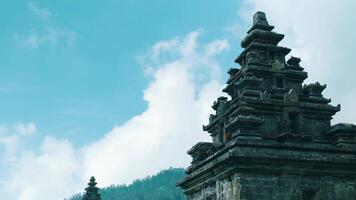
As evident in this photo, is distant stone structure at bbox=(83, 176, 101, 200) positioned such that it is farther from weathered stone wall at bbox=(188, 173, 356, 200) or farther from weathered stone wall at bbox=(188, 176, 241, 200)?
weathered stone wall at bbox=(188, 173, 356, 200)

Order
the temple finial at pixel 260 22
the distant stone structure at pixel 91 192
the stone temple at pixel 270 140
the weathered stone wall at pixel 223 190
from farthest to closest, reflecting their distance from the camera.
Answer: the distant stone structure at pixel 91 192
the temple finial at pixel 260 22
the stone temple at pixel 270 140
the weathered stone wall at pixel 223 190

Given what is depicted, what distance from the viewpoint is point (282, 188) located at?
1770 cm

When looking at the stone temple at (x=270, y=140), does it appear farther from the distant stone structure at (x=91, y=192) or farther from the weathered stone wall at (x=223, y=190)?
the distant stone structure at (x=91, y=192)

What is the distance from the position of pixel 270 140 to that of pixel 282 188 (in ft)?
6.02

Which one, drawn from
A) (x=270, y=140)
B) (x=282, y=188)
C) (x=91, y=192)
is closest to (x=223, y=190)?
(x=282, y=188)

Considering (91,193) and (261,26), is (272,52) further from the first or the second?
(91,193)

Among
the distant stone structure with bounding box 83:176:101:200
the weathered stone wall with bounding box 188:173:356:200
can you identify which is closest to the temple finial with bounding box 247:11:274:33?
the weathered stone wall with bounding box 188:173:356:200

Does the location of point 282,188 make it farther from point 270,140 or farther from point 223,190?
point 223,190

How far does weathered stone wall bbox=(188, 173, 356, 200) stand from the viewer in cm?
1719

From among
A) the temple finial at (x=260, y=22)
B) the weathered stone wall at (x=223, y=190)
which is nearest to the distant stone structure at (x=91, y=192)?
the weathered stone wall at (x=223, y=190)

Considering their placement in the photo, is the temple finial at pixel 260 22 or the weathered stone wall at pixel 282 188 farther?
the temple finial at pixel 260 22

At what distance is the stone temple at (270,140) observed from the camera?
690 inches

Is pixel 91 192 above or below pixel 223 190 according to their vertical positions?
above

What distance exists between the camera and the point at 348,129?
19.4m
